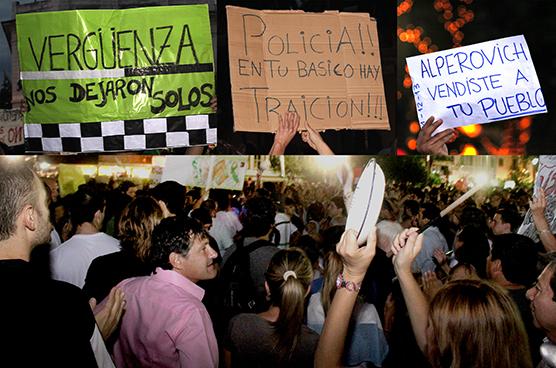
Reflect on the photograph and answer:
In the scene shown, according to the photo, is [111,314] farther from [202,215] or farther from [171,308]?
[202,215]

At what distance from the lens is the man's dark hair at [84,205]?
3701mm

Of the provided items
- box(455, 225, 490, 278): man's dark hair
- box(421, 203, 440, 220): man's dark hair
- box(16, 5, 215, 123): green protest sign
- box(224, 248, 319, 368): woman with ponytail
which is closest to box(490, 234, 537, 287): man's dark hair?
box(455, 225, 490, 278): man's dark hair

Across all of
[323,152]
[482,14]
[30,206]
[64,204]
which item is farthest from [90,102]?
[482,14]

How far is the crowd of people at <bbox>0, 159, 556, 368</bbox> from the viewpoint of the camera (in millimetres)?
2256

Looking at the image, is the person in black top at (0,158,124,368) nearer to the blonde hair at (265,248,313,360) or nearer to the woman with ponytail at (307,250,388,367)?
the blonde hair at (265,248,313,360)

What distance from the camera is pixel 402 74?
410cm

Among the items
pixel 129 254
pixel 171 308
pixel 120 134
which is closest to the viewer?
pixel 171 308

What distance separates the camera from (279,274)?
132 inches

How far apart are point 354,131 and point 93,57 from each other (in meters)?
1.62

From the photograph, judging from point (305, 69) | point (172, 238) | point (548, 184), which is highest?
point (305, 69)

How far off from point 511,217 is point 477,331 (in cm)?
169

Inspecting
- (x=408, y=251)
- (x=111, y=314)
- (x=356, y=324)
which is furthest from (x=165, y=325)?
(x=408, y=251)

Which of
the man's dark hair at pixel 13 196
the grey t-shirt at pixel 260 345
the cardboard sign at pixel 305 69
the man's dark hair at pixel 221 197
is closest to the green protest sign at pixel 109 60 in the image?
the cardboard sign at pixel 305 69

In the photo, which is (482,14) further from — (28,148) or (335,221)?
(28,148)
